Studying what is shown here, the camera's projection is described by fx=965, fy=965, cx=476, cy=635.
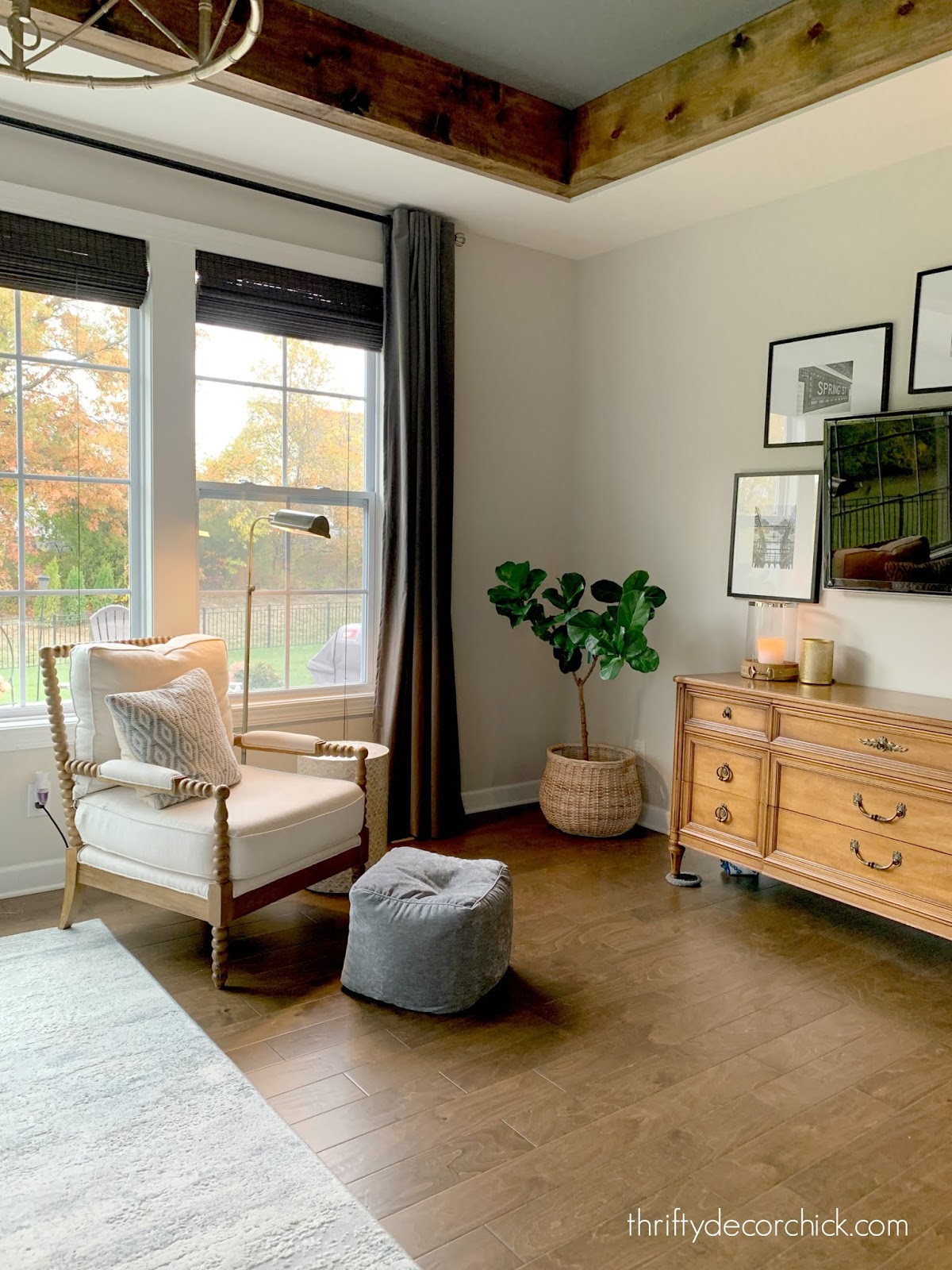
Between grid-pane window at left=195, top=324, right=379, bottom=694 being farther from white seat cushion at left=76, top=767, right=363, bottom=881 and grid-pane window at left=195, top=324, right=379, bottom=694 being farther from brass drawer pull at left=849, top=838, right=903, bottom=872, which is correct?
brass drawer pull at left=849, top=838, right=903, bottom=872

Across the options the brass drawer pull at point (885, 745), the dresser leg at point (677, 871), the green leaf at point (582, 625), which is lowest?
the dresser leg at point (677, 871)

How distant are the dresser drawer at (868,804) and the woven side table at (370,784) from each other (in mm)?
1412

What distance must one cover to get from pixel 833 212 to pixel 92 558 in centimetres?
309

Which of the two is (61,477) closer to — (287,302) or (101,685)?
(101,685)

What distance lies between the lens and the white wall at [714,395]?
11.4 feet

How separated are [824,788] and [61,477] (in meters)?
2.88

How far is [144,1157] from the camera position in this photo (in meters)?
2.02

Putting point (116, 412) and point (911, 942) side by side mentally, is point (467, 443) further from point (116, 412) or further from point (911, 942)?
point (911, 942)

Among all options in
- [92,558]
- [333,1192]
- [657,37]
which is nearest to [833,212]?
[657,37]

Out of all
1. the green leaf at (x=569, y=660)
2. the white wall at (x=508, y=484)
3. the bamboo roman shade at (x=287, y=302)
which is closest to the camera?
the bamboo roman shade at (x=287, y=302)

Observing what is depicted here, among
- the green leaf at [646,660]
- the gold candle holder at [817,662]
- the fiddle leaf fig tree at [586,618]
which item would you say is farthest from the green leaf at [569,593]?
the gold candle holder at [817,662]

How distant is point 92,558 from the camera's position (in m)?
3.58

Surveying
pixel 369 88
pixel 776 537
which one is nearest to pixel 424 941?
pixel 776 537

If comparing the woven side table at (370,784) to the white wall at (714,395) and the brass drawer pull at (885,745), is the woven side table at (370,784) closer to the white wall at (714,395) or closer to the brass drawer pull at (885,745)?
the white wall at (714,395)
